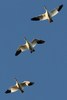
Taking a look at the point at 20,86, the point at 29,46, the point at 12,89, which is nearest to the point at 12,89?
the point at 12,89

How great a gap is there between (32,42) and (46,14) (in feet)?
9.79

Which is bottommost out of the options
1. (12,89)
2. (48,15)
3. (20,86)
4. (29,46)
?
(20,86)

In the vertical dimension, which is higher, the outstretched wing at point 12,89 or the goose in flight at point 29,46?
the goose in flight at point 29,46

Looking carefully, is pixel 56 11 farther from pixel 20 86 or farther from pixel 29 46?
pixel 20 86

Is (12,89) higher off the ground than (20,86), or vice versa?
(12,89)

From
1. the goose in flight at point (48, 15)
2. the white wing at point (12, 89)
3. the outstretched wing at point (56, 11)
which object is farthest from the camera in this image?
the white wing at point (12, 89)

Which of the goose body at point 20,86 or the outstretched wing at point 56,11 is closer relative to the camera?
the goose body at point 20,86

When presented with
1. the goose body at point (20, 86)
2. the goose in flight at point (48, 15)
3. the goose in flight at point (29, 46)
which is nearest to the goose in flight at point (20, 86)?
the goose body at point (20, 86)

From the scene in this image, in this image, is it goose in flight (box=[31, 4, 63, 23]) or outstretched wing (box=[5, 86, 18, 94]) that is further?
outstretched wing (box=[5, 86, 18, 94])

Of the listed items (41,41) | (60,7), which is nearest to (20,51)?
Answer: (41,41)

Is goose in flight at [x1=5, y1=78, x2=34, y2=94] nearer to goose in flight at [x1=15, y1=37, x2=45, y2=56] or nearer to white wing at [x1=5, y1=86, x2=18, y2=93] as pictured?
white wing at [x1=5, y1=86, x2=18, y2=93]

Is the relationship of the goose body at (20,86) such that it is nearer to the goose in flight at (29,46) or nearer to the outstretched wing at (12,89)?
the outstretched wing at (12,89)

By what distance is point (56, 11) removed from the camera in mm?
49406

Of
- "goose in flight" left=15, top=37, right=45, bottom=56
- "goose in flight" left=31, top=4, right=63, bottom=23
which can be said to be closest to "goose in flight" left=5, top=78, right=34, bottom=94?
"goose in flight" left=15, top=37, right=45, bottom=56
